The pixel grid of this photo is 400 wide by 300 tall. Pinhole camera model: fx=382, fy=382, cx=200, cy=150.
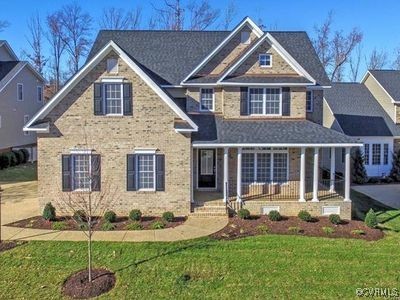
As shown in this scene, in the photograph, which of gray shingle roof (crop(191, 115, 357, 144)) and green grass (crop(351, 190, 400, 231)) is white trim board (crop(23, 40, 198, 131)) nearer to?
gray shingle roof (crop(191, 115, 357, 144))

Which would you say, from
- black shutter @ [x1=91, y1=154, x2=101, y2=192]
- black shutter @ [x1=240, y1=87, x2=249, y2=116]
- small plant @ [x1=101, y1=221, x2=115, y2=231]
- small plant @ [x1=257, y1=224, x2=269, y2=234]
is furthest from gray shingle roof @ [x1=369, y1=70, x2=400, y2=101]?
small plant @ [x1=101, y1=221, x2=115, y2=231]

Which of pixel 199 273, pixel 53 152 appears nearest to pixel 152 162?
pixel 53 152

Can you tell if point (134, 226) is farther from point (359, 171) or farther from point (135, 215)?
point (359, 171)

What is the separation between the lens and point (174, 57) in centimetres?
2208

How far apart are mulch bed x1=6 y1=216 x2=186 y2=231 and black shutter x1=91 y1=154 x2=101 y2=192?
4.58 feet

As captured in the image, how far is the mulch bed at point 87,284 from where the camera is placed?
10.0 m

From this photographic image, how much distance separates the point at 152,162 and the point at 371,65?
49485 millimetres

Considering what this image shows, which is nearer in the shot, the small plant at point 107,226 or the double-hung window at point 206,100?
the small plant at point 107,226

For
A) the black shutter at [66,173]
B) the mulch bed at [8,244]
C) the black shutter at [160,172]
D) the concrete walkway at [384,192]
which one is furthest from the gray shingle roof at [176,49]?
the mulch bed at [8,244]

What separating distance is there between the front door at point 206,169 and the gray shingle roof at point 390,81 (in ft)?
53.7

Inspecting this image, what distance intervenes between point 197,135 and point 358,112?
54.3 feet

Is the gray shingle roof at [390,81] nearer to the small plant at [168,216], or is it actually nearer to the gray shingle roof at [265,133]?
the gray shingle roof at [265,133]

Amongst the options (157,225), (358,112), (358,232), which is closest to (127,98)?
(157,225)

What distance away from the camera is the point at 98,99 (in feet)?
53.2
